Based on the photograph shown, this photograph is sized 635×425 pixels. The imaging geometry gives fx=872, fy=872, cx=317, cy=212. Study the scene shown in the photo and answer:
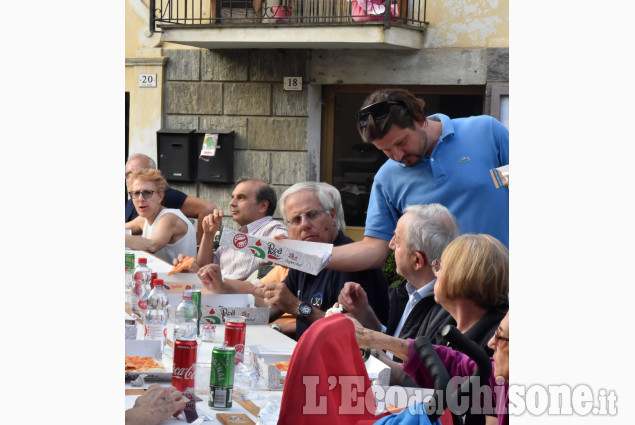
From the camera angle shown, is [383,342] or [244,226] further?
[244,226]

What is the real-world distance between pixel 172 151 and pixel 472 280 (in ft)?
27.6

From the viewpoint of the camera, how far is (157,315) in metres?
3.65

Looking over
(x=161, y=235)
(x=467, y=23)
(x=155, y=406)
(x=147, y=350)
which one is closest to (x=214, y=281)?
(x=147, y=350)

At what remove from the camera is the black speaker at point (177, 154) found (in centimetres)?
1073

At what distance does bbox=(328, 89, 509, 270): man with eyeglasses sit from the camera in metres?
3.85

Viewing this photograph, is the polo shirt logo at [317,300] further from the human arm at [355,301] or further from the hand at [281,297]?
the human arm at [355,301]

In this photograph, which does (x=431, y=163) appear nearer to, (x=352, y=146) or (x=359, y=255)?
(x=359, y=255)

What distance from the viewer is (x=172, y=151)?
10.8 metres

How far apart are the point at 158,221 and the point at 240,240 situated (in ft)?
8.15

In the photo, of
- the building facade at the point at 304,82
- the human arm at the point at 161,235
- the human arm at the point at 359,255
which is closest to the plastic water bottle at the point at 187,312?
the human arm at the point at 359,255

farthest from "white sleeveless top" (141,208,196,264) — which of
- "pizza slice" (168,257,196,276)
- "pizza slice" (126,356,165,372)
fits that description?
"pizza slice" (126,356,165,372)

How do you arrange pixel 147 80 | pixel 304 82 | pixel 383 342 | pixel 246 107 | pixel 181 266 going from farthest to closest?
1. pixel 147 80
2. pixel 246 107
3. pixel 304 82
4. pixel 181 266
5. pixel 383 342
